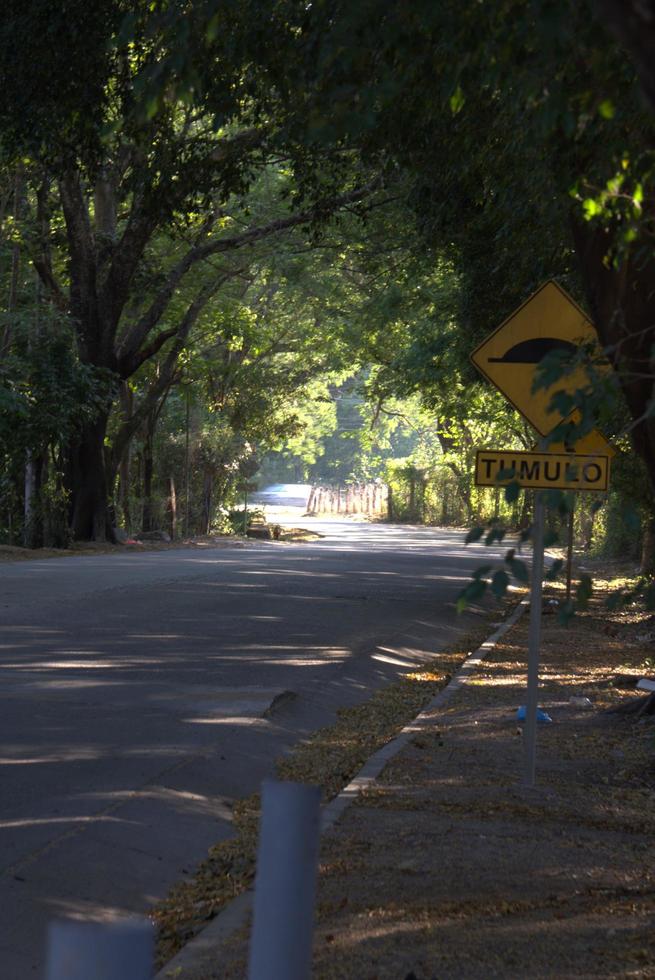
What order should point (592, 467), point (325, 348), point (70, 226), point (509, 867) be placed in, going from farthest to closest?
point (325, 348)
point (70, 226)
point (592, 467)
point (509, 867)

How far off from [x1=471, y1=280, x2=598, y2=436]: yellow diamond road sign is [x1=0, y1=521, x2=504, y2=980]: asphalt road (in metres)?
2.70

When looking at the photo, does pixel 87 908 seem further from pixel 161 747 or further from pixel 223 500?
pixel 223 500

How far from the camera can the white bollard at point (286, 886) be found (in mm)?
2420

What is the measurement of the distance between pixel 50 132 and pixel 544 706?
6.75 m

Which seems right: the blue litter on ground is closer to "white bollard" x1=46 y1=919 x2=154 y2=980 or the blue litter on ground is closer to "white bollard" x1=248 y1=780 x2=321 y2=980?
"white bollard" x1=248 y1=780 x2=321 y2=980

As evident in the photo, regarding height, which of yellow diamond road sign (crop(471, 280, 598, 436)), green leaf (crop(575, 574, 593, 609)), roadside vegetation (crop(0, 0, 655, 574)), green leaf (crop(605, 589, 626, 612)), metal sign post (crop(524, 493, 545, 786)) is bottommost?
metal sign post (crop(524, 493, 545, 786))

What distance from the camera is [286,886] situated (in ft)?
7.98

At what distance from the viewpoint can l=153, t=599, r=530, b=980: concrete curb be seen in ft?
16.3

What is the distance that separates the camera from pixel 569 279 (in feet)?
41.5

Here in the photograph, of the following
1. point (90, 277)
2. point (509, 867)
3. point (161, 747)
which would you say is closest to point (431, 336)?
point (90, 277)

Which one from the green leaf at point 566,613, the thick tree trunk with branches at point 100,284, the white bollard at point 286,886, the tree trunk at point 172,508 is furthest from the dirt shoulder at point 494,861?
the tree trunk at point 172,508

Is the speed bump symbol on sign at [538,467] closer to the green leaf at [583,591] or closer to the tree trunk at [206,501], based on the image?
the green leaf at [583,591]

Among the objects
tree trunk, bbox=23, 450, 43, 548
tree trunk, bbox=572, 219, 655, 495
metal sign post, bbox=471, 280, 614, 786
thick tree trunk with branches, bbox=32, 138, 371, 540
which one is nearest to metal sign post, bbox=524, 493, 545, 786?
metal sign post, bbox=471, 280, 614, 786

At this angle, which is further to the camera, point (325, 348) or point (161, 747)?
point (325, 348)
